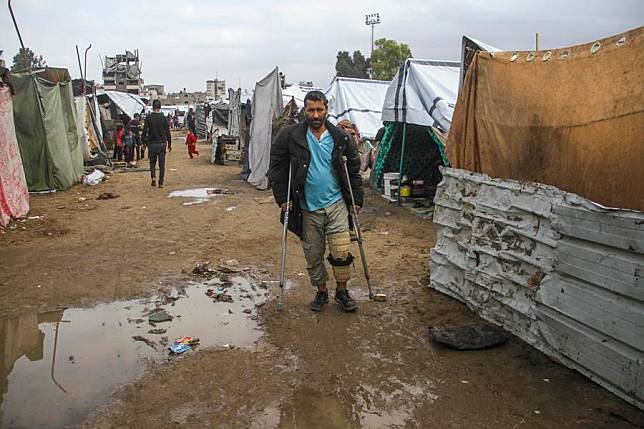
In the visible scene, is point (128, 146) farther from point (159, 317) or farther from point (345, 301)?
point (345, 301)

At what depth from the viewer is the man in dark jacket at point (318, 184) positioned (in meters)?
4.78

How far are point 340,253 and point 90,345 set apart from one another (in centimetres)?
231

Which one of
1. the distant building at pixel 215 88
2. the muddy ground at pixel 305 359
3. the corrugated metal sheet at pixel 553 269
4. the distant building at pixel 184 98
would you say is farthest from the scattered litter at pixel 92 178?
the distant building at pixel 184 98

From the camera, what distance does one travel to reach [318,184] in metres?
4.80

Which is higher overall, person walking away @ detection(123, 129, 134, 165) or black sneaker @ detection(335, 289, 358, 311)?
person walking away @ detection(123, 129, 134, 165)

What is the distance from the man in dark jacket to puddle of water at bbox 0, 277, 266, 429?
92 centimetres

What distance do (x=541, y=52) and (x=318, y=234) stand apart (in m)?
2.52

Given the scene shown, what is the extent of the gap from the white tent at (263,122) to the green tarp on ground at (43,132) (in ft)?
15.6

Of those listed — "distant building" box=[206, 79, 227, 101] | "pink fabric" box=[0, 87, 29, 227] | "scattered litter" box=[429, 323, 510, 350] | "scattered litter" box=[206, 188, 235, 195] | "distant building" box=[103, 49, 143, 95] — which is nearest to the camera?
"scattered litter" box=[429, 323, 510, 350]

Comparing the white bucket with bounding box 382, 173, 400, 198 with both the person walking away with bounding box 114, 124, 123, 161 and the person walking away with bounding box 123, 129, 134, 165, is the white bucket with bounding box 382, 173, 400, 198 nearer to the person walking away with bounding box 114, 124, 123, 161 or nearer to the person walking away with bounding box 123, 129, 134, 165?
the person walking away with bounding box 123, 129, 134, 165

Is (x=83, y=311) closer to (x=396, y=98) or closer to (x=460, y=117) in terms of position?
(x=460, y=117)

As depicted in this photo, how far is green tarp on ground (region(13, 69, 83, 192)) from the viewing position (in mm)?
11438

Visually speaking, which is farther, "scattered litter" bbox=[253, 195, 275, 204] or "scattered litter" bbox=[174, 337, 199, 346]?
"scattered litter" bbox=[253, 195, 275, 204]

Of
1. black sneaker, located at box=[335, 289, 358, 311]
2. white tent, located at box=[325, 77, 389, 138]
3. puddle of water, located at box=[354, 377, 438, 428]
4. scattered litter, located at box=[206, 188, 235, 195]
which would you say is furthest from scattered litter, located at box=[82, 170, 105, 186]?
puddle of water, located at box=[354, 377, 438, 428]
